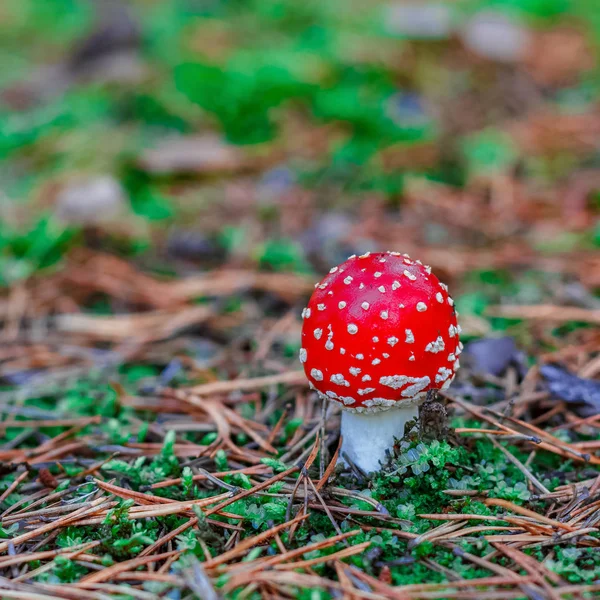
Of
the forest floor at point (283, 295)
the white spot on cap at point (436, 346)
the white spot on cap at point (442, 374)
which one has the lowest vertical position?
the forest floor at point (283, 295)

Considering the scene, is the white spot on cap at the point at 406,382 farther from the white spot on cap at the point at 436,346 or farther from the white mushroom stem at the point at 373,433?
the white mushroom stem at the point at 373,433

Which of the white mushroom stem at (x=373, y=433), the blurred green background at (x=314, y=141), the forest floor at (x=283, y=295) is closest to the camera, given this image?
the forest floor at (x=283, y=295)

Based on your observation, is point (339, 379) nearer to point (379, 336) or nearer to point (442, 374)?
point (379, 336)

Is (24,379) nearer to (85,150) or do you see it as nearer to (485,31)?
(85,150)

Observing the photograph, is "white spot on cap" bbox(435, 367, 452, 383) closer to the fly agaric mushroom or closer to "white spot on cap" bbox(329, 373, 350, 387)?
the fly agaric mushroom

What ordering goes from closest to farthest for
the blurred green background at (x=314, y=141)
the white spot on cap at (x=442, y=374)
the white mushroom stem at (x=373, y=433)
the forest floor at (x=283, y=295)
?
the forest floor at (x=283, y=295) < the white spot on cap at (x=442, y=374) < the white mushroom stem at (x=373, y=433) < the blurred green background at (x=314, y=141)

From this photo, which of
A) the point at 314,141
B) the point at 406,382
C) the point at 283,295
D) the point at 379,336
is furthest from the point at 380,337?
the point at 314,141

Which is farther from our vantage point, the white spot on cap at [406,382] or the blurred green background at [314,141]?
the blurred green background at [314,141]

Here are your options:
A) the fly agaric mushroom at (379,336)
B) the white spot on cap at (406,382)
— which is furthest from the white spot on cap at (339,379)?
the white spot on cap at (406,382)
